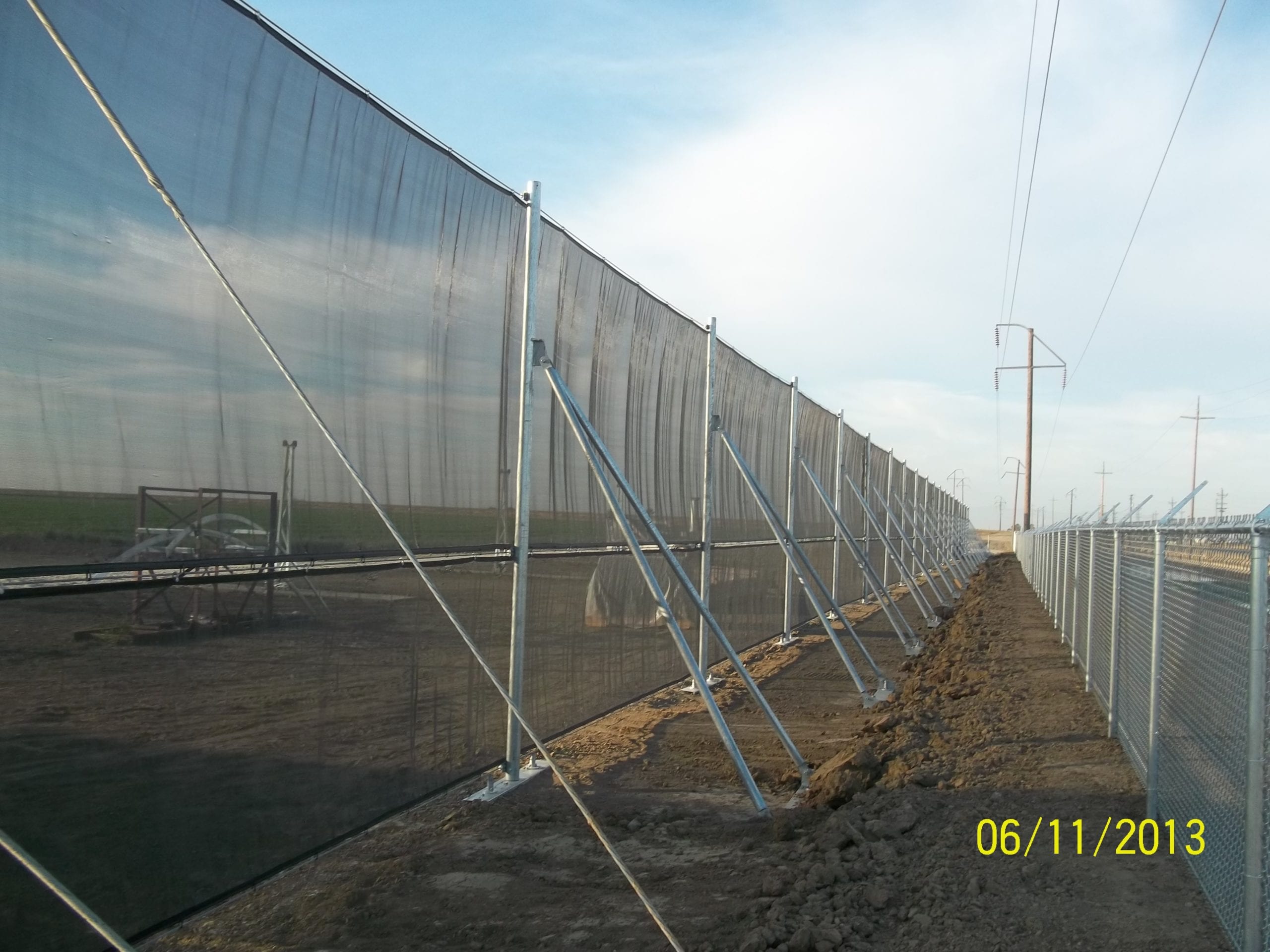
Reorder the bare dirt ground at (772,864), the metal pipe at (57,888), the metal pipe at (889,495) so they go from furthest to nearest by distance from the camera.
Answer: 1. the metal pipe at (889,495)
2. the bare dirt ground at (772,864)
3. the metal pipe at (57,888)

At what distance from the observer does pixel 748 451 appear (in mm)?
12469

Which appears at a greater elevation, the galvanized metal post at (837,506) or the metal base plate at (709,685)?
the galvanized metal post at (837,506)

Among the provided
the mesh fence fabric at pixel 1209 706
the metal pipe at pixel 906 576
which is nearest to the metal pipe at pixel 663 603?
the mesh fence fabric at pixel 1209 706

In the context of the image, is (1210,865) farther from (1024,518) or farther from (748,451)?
(1024,518)

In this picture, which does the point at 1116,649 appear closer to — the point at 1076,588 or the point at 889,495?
the point at 1076,588

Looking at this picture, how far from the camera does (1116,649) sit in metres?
7.18

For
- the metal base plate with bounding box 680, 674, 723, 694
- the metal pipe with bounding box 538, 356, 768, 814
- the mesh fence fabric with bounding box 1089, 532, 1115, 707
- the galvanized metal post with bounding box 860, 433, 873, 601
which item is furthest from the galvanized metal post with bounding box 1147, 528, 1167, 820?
the galvanized metal post with bounding box 860, 433, 873, 601

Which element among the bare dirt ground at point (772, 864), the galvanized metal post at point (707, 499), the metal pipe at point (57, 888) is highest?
the galvanized metal post at point (707, 499)

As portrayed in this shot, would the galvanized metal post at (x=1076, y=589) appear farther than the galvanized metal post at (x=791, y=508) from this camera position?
No

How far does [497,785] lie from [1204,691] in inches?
141

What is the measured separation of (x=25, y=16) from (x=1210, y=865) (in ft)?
16.2

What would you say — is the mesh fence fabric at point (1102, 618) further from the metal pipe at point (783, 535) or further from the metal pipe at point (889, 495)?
the metal pipe at point (889, 495)

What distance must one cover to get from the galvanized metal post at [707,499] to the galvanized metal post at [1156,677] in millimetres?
4381

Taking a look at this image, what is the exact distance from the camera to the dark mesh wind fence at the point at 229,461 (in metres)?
3.19
